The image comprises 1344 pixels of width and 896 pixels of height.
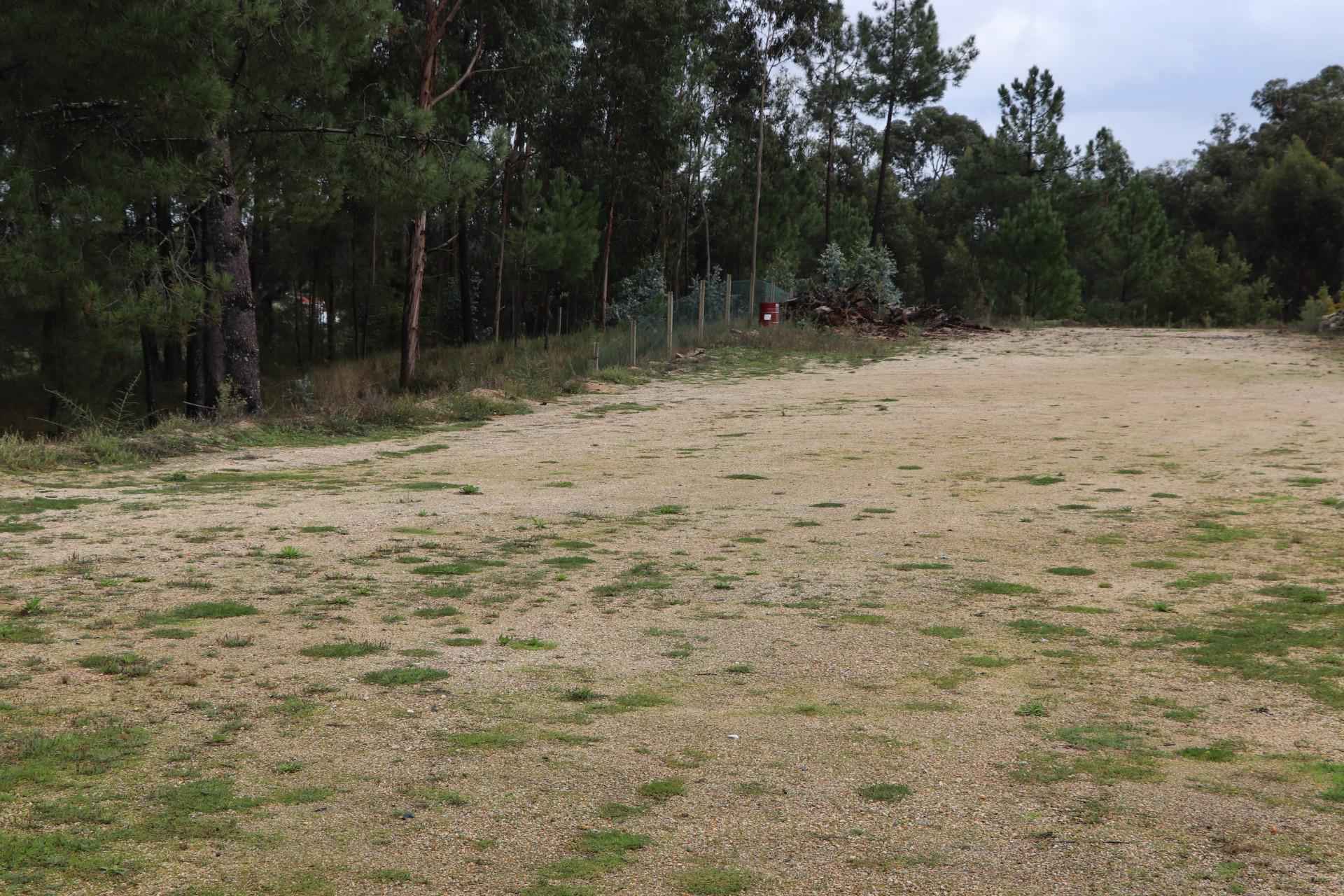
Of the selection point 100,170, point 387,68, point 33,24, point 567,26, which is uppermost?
point 567,26

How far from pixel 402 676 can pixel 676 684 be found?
1186 mm

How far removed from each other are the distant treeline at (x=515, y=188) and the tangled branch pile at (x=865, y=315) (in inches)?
148

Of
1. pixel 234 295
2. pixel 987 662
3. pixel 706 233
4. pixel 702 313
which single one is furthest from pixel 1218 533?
pixel 706 233

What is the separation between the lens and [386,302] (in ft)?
135

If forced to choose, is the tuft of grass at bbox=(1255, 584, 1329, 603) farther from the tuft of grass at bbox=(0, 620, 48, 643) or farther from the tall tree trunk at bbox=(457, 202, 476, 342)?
the tall tree trunk at bbox=(457, 202, 476, 342)

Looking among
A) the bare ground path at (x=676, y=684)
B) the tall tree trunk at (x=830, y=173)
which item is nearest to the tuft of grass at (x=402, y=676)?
the bare ground path at (x=676, y=684)

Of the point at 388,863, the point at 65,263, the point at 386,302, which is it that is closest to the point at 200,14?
the point at 65,263

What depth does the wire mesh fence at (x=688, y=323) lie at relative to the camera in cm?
2378

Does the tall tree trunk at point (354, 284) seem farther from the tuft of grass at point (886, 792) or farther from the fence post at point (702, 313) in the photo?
the tuft of grass at point (886, 792)

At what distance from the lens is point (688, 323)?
27.9m

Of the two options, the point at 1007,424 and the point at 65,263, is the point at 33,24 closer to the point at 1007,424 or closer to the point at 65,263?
the point at 65,263

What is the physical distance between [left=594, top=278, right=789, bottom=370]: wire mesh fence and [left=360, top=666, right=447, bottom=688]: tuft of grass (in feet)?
57.0

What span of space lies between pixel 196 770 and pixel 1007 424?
12.7 meters

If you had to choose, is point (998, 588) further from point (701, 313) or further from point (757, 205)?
point (757, 205)
